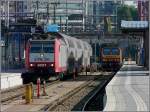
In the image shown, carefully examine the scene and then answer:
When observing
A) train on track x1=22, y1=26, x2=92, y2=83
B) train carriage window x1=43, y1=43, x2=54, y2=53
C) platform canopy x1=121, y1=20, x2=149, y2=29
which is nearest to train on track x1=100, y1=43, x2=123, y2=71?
platform canopy x1=121, y1=20, x2=149, y2=29

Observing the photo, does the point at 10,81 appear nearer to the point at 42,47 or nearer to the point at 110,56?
the point at 42,47

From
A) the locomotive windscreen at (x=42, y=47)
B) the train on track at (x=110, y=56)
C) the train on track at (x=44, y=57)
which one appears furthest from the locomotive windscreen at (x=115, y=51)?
the locomotive windscreen at (x=42, y=47)

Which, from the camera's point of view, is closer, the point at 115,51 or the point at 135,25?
the point at 135,25

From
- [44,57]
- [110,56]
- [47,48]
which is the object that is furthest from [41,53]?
[110,56]

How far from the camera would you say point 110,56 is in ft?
208

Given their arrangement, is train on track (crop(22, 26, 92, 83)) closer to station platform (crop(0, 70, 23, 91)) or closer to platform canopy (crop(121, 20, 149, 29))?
station platform (crop(0, 70, 23, 91))

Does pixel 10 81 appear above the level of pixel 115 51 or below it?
below

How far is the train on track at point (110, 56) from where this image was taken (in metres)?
62.8

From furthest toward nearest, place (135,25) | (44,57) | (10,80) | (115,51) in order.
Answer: (115,51), (135,25), (44,57), (10,80)

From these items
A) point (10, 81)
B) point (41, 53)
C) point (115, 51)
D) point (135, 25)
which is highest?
point (135, 25)

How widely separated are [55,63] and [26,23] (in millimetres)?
18336

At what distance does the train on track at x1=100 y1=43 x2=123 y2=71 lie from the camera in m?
62.8

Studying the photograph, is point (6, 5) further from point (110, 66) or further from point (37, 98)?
point (37, 98)

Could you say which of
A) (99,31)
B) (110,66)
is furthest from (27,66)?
(99,31)
